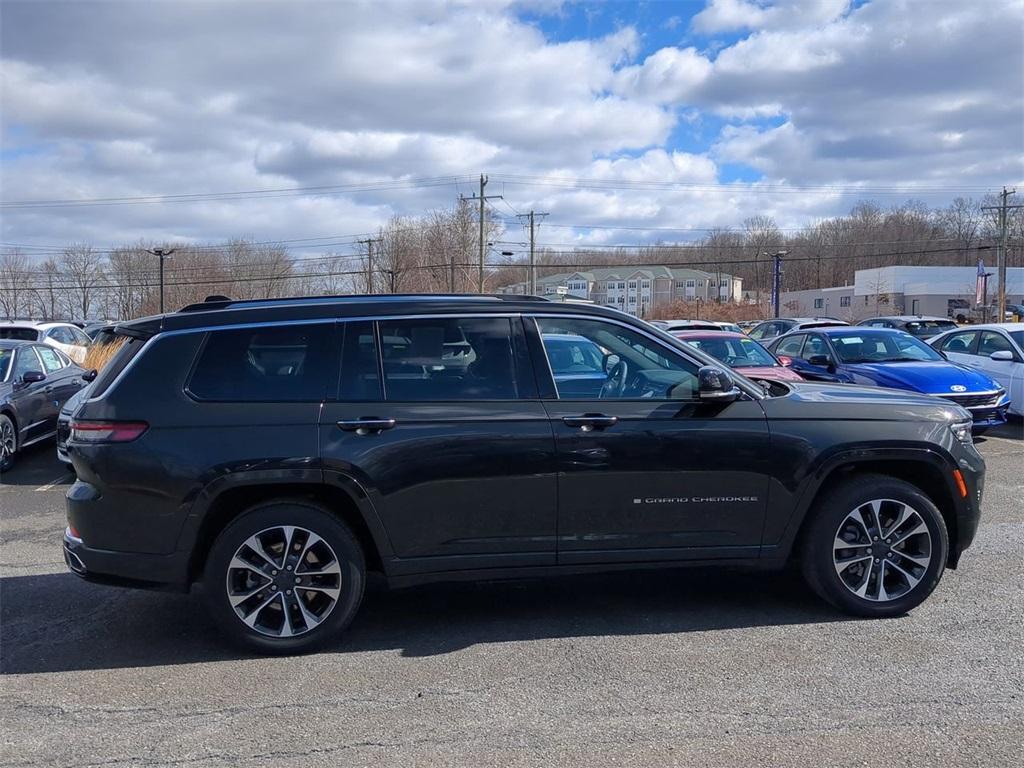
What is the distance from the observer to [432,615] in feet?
Answer: 16.4

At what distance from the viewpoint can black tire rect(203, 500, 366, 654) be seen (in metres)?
4.33

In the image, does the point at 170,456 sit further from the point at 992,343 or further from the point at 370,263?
the point at 370,263

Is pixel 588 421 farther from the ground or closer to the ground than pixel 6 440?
farther from the ground

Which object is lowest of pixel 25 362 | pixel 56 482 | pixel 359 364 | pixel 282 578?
pixel 56 482

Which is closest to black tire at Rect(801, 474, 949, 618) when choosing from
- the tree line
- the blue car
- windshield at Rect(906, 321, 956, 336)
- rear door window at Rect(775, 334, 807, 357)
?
the blue car

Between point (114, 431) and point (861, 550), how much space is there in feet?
13.6

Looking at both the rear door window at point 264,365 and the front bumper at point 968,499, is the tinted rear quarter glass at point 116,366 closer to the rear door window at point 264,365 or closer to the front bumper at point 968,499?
the rear door window at point 264,365

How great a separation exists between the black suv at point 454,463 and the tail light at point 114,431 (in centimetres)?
1

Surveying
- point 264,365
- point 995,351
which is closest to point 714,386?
point 264,365

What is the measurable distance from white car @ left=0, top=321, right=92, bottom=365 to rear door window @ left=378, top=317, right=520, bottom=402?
45.4 feet

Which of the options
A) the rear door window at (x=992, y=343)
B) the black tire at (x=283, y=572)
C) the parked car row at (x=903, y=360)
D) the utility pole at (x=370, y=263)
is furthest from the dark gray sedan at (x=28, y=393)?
the utility pole at (x=370, y=263)

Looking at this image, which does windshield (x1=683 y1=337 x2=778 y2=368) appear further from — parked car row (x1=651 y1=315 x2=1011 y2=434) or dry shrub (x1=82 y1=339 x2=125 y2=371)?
dry shrub (x1=82 y1=339 x2=125 y2=371)

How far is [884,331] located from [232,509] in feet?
36.8

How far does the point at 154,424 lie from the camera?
4.29 m
